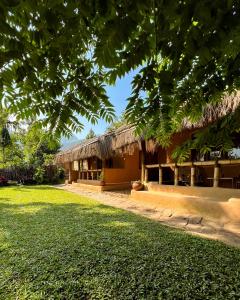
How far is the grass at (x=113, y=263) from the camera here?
2668 mm

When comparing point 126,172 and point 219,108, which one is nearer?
point 219,108

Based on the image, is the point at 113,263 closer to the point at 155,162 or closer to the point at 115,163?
the point at 155,162

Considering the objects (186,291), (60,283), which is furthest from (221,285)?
(60,283)

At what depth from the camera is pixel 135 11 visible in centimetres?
118

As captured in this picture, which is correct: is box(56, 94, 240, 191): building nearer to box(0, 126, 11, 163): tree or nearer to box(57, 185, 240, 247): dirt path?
box(57, 185, 240, 247): dirt path

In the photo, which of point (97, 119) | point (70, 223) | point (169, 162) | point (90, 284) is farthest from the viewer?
point (169, 162)

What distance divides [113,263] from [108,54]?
9.50ft

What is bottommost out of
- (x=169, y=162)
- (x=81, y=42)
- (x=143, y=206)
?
(x=143, y=206)

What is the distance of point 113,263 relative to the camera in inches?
132

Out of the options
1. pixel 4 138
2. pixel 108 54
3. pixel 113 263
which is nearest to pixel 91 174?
pixel 4 138

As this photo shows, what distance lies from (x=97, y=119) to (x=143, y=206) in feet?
21.8

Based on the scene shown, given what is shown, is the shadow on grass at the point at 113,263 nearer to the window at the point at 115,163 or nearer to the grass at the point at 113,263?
the grass at the point at 113,263

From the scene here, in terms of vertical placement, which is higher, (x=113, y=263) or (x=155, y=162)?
(x=155, y=162)

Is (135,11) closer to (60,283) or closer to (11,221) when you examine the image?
(60,283)
